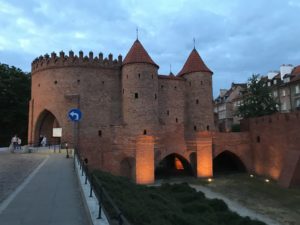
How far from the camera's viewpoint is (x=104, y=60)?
107 feet

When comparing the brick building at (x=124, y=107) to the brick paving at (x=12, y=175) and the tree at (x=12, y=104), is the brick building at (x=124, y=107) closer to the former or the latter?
the tree at (x=12, y=104)

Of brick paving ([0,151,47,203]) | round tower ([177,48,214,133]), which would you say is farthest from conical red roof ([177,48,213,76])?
brick paving ([0,151,47,203])

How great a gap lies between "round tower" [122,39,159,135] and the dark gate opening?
540 centimetres

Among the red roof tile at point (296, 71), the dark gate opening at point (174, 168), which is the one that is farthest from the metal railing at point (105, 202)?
the red roof tile at point (296, 71)

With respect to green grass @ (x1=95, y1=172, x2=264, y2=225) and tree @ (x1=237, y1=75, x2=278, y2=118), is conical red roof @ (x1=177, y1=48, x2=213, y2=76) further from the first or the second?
green grass @ (x1=95, y1=172, x2=264, y2=225)

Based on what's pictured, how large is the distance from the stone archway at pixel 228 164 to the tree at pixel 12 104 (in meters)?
25.4

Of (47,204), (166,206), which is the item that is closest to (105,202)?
(47,204)

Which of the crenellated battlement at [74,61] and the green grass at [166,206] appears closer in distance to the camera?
the green grass at [166,206]

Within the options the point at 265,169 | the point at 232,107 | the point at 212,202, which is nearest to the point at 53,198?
the point at 212,202

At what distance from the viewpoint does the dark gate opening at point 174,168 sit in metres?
32.9

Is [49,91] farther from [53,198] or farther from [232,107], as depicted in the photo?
[232,107]

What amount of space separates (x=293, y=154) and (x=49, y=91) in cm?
2346

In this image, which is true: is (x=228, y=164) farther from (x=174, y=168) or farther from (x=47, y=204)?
(x=47, y=204)

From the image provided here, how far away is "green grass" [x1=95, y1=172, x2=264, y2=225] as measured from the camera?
1053cm
